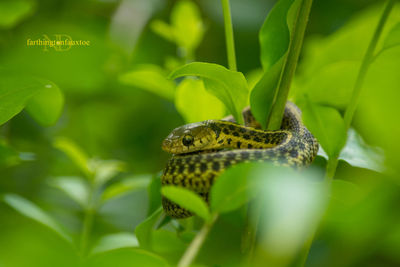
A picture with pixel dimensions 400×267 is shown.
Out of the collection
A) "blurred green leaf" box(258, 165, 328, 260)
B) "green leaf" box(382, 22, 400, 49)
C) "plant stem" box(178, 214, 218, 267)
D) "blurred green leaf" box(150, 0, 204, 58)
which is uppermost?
"green leaf" box(382, 22, 400, 49)

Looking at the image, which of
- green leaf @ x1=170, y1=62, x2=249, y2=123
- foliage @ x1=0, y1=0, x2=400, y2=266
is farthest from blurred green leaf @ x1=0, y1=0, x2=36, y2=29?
green leaf @ x1=170, y1=62, x2=249, y2=123

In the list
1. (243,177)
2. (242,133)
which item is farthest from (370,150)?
(243,177)

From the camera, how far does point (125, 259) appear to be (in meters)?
0.43

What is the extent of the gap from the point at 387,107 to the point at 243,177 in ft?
0.81

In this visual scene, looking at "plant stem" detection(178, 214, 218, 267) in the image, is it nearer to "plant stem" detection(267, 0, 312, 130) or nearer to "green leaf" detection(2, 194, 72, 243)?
"plant stem" detection(267, 0, 312, 130)

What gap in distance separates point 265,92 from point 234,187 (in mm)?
451

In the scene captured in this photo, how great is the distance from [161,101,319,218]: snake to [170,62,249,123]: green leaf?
125 mm

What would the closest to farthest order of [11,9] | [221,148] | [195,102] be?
1. [195,102]
2. [11,9]
3. [221,148]

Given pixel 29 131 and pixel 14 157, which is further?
pixel 29 131

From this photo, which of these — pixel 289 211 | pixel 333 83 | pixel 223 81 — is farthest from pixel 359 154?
pixel 289 211

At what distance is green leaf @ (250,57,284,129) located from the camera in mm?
906

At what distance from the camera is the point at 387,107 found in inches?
12.9

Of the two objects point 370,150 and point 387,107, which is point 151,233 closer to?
point 370,150

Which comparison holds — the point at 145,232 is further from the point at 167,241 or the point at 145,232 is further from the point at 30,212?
the point at 30,212
